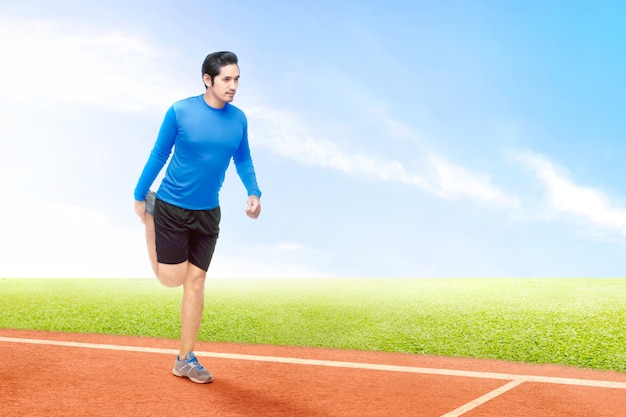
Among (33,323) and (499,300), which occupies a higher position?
(499,300)

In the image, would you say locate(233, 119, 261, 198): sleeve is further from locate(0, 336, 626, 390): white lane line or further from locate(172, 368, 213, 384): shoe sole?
locate(0, 336, 626, 390): white lane line

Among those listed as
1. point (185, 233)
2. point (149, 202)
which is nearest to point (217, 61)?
point (149, 202)

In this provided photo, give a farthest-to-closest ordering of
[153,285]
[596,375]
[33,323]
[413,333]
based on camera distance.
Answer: [153,285], [33,323], [413,333], [596,375]

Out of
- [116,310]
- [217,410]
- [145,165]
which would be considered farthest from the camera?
[116,310]

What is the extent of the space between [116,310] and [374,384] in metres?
5.64

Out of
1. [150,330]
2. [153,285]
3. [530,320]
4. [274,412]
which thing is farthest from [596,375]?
[153,285]

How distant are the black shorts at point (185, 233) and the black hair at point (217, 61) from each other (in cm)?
115

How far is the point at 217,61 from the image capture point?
5.44 m

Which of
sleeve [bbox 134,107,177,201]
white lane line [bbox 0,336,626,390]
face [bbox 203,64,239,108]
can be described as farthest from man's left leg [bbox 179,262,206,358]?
face [bbox 203,64,239,108]

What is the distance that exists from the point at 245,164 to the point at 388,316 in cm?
438

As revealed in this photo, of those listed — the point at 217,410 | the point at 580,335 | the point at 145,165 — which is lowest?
the point at 217,410

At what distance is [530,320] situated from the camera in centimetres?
891

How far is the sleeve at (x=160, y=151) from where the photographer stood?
554cm

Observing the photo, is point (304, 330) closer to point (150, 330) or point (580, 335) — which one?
point (150, 330)
